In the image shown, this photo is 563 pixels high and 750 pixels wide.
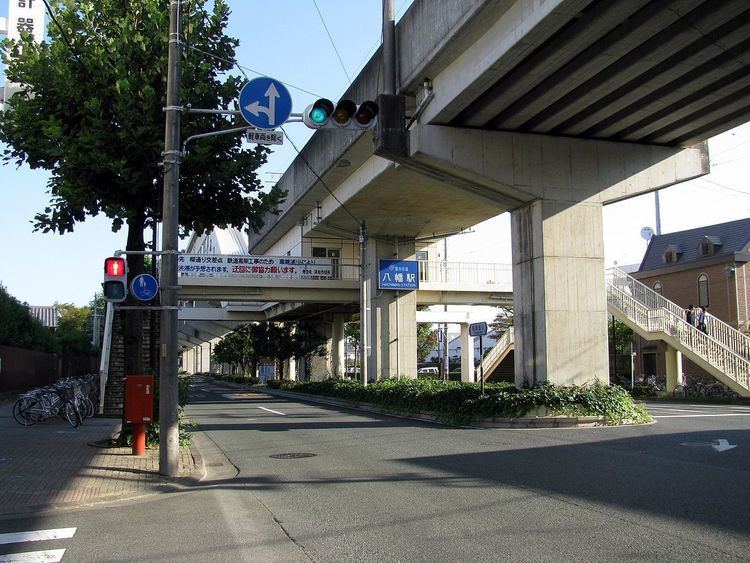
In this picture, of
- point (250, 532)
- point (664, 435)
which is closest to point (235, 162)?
point (250, 532)

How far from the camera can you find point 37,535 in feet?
22.5

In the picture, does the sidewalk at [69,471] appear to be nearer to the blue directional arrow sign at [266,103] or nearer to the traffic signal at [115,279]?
the traffic signal at [115,279]

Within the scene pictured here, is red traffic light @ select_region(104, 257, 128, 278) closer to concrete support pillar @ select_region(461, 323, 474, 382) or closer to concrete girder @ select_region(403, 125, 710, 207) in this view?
concrete girder @ select_region(403, 125, 710, 207)

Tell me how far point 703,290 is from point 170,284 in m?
35.0

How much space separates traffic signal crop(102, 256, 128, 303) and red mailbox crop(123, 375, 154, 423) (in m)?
1.72

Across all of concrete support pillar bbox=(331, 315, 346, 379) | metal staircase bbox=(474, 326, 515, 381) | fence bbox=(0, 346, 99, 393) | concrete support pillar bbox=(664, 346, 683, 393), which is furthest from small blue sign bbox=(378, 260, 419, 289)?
fence bbox=(0, 346, 99, 393)

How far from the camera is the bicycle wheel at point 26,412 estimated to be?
659 inches

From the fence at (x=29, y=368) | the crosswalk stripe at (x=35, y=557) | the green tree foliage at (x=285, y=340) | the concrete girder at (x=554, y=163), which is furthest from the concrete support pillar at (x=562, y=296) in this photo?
the green tree foliage at (x=285, y=340)

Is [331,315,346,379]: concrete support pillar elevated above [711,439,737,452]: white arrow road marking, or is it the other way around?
[331,315,346,379]: concrete support pillar

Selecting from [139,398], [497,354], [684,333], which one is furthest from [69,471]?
[497,354]

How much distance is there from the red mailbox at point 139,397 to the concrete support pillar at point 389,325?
1890 cm

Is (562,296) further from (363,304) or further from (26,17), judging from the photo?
(26,17)

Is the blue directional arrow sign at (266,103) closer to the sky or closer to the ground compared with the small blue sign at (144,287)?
closer to the sky

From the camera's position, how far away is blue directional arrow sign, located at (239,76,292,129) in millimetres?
10391
